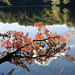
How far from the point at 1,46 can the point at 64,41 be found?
27.3 feet

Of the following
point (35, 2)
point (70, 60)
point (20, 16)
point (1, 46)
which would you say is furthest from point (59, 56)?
point (35, 2)

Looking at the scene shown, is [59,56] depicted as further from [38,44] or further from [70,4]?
[70,4]

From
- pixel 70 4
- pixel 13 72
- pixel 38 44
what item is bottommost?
pixel 13 72

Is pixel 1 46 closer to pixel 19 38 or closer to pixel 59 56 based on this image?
pixel 19 38

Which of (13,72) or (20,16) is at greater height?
(20,16)

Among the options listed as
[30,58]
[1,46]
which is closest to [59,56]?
[30,58]

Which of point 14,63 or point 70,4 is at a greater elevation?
point 70,4

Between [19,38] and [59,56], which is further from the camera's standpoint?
[19,38]

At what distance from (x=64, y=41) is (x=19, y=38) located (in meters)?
6.30

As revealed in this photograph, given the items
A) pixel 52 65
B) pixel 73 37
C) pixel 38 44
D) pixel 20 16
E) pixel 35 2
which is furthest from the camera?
pixel 35 2

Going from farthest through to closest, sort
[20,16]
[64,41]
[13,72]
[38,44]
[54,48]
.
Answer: [20,16] → [64,41] → [38,44] → [54,48] → [13,72]

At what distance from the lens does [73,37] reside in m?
20.9

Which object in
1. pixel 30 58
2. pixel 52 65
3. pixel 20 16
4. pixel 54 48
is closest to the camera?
→ pixel 52 65

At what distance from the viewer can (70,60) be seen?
1299cm
